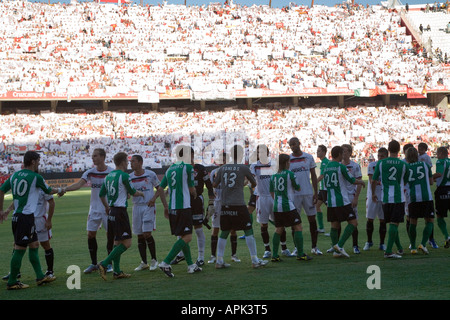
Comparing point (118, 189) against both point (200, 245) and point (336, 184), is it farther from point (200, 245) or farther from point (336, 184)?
point (336, 184)

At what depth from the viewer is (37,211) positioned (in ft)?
30.0

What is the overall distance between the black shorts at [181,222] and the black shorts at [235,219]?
27.9 inches

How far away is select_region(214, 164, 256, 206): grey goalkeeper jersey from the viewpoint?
31.0ft

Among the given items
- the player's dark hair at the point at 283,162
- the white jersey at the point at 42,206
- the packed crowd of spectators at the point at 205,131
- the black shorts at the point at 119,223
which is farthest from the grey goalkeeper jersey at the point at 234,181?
the packed crowd of spectators at the point at 205,131

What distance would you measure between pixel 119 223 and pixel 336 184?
4001 mm

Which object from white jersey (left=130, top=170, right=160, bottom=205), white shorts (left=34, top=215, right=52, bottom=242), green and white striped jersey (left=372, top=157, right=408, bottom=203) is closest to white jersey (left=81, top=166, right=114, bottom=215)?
white jersey (left=130, top=170, right=160, bottom=205)

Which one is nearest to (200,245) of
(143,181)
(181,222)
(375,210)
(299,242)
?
(181,222)

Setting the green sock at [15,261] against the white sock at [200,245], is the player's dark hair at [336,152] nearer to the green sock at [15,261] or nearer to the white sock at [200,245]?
the white sock at [200,245]

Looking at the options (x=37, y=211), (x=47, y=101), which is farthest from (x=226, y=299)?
(x=47, y=101)

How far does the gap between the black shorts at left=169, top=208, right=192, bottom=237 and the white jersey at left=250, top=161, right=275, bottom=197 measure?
8.47 ft

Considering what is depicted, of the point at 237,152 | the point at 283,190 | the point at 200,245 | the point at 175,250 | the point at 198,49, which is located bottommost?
the point at 200,245

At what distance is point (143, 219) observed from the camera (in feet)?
33.0

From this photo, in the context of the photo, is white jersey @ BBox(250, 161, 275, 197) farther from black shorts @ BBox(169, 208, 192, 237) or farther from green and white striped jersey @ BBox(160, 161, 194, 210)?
black shorts @ BBox(169, 208, 192, 237)
